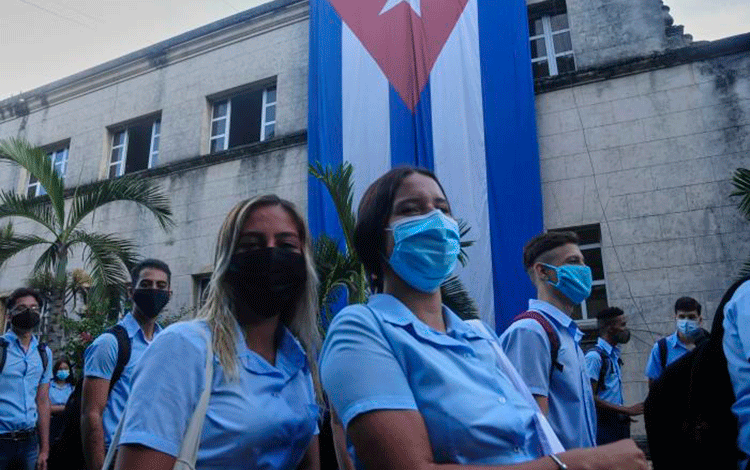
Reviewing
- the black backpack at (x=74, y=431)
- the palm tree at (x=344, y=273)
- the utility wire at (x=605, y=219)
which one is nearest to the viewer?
the black backpack at (x=74, y=431)

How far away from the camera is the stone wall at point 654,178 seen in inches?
286

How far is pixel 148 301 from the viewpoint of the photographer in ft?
11.9

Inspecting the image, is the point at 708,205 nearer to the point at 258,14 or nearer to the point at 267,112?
the point at 267,112

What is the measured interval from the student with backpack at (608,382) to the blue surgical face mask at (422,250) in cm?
380

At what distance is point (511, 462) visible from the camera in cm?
133

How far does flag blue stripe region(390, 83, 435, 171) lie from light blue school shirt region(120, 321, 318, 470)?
6.92 meters

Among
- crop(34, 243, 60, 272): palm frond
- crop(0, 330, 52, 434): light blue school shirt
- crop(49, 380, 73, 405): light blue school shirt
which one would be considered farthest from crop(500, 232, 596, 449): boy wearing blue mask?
crop(34, 243, 60, 272): palm frond

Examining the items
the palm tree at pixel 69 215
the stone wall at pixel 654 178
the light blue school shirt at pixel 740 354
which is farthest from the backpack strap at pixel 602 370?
the palm tree at pixel 69 215

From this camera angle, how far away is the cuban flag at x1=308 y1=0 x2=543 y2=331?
7668 mm

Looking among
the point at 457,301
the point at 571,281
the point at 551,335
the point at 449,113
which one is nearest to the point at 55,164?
the point at 449,113

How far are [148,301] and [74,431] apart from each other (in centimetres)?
85

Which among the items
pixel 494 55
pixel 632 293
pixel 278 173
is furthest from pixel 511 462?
pixel 278 173

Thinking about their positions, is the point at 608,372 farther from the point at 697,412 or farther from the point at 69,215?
the point at 69,215

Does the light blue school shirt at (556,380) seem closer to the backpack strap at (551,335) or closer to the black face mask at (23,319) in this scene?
the backpack strap at (551,335)
